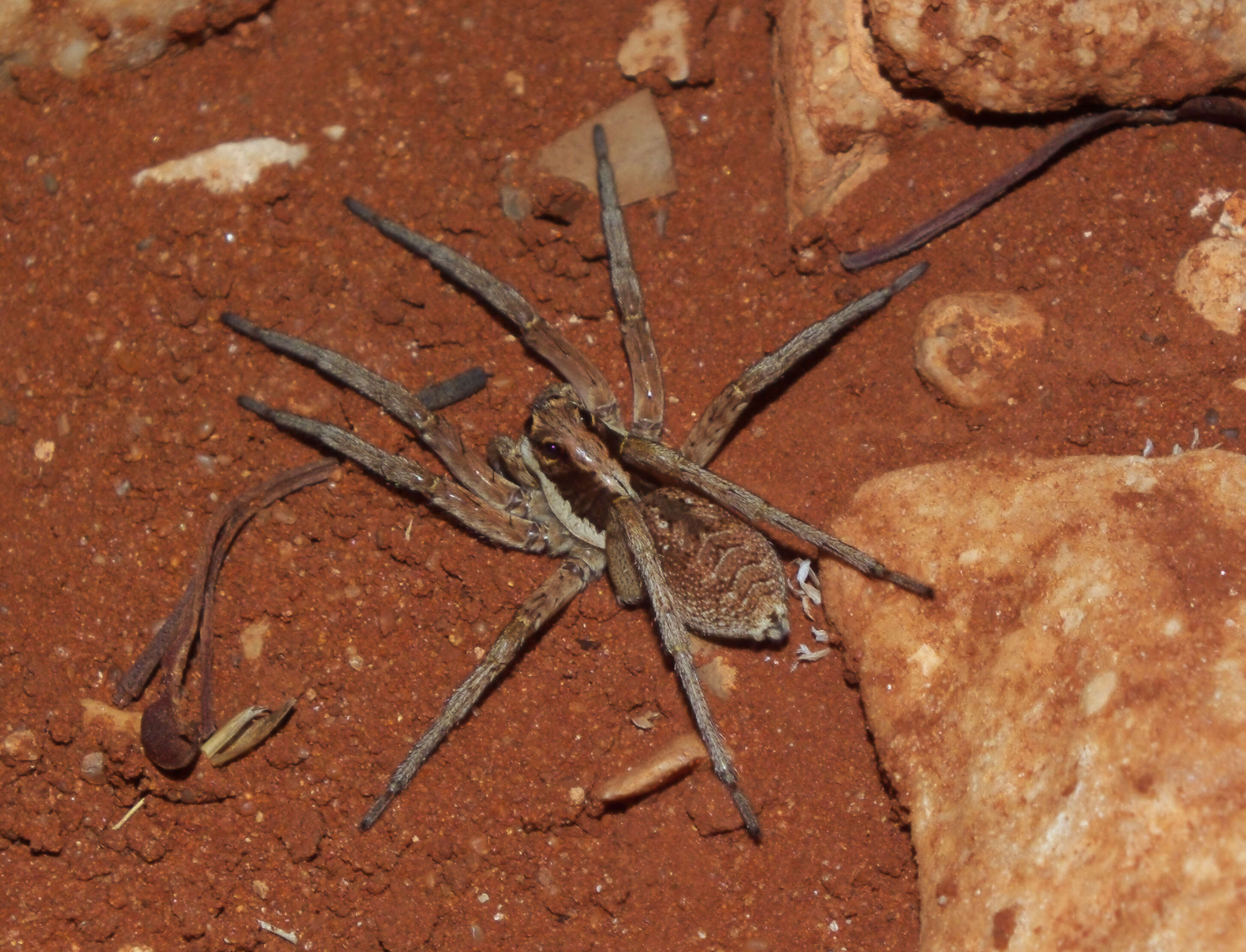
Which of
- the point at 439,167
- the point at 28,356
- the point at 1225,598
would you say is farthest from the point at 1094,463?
the point at 28,356

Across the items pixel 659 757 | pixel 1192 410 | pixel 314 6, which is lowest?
pixel 659 757

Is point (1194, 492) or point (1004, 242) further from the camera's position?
point (1004, 242)

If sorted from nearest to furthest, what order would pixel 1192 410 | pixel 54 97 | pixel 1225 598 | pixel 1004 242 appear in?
pixel 1225 598 → pixel 1192 410 → pixel 1004 242 → pixel 54 97

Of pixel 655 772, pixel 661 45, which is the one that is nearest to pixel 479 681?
Answer: pixel 655 772

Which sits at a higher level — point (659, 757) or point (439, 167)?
point (439, 167)

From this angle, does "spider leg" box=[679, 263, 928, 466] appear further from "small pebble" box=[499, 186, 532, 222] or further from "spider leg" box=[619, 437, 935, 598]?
"small pebble" box=[499, 186, 532, 222]

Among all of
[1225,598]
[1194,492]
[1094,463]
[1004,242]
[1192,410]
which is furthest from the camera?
[1004,242]

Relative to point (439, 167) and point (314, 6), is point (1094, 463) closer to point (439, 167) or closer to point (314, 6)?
point (439, 167)
